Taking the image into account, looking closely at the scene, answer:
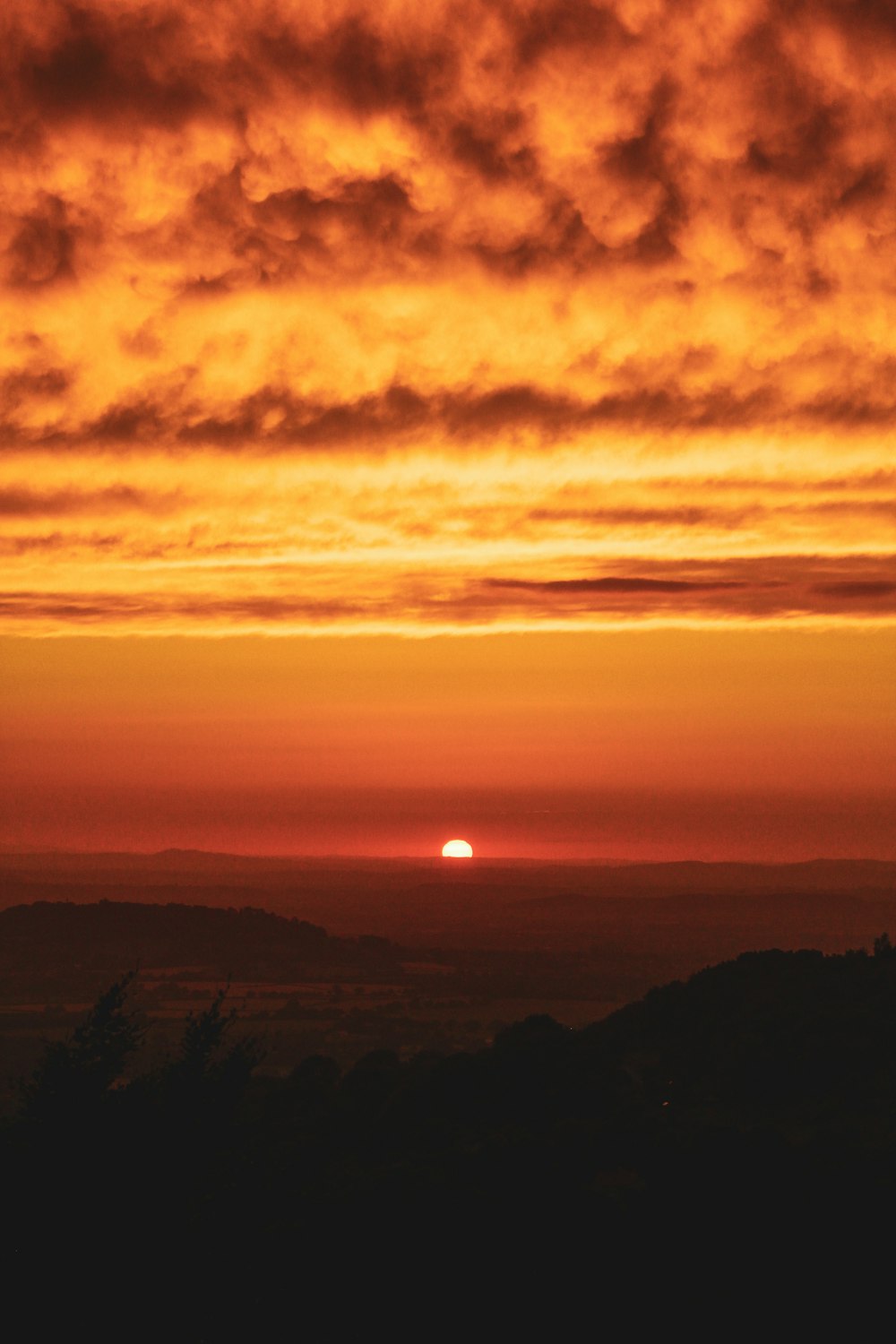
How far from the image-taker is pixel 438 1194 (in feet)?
73.8

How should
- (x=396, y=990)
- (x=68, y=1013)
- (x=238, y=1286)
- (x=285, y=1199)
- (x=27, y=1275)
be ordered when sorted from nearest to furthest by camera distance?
(x=27, y=1275) → (x=238, y=1286) → (x=285, y=1199) → (x=68, y=1013) → (x=396, y=990)

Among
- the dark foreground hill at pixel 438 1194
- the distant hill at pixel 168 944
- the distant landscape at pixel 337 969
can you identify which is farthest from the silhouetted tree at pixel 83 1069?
the distant hill at pixel 168 944

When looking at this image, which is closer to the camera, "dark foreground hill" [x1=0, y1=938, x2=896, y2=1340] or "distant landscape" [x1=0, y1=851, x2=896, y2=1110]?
"dark foreground hill" [x1=0, y1=938, x2=896, y2=1340]

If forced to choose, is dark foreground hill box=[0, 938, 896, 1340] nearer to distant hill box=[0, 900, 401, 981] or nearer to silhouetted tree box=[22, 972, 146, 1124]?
silhouetted tree box=[22, 972, 146, 1124]

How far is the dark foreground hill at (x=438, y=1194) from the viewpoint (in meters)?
19.6

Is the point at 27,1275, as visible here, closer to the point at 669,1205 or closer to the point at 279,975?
the point at 669,1205

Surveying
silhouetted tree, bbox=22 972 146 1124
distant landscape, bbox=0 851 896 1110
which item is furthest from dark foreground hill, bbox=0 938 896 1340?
distant landscape, bbox=0 851 896 1110

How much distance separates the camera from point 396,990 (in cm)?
12875

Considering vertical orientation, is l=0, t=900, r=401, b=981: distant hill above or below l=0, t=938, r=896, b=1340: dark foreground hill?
above

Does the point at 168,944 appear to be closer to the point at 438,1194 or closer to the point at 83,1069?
the point at 438,1194

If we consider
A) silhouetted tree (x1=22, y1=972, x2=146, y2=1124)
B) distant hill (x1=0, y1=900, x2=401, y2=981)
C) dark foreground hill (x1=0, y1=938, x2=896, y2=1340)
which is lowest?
dark foreground hill (x1=0, y1=938, x2=896, y2=1340)

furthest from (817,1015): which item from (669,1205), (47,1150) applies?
(47,1150)

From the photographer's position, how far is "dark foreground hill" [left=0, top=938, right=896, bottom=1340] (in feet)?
64.3

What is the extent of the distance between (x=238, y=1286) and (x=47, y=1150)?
126 inches
